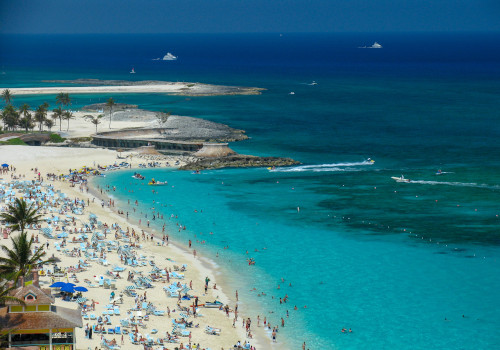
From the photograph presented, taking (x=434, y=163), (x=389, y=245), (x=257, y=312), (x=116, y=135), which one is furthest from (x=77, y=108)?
(x=257, y=312)

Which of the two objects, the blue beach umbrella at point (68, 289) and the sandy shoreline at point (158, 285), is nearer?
the sandy shoreline at point (158, 285)

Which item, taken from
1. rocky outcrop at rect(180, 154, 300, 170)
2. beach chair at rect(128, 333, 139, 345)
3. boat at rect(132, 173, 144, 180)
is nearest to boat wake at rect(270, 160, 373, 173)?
rocky outcrop at rect(180, 154, 300, 170)

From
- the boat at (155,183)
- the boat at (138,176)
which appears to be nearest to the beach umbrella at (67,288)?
the boat at (155,183)

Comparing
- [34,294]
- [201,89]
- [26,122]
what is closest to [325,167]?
[26,122]

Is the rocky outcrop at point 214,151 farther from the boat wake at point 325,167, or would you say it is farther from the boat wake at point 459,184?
the boat wake at point 459,184

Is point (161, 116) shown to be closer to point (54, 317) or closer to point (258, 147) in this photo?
point (258, 147)

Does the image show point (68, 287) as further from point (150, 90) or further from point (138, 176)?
point (150, 90)
